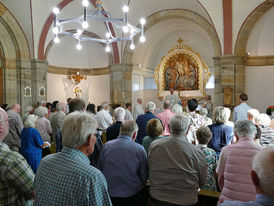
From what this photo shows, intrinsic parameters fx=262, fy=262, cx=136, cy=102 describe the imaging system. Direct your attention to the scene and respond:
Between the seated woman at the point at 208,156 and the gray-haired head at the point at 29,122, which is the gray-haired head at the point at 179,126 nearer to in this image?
the seated woman at the point at 208,156

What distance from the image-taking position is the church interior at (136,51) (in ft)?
33.1

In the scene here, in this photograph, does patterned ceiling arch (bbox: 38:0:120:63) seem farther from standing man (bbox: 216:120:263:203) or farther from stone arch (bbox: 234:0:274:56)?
standing man (bbox: 216:120:263:203)

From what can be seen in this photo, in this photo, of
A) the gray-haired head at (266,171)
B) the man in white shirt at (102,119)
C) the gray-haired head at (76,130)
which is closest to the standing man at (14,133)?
the man in white shirt at (102,119)

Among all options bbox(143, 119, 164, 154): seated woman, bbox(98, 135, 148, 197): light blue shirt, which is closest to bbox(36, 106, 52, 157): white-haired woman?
bbox(143, 119, 164, 154): seated woman

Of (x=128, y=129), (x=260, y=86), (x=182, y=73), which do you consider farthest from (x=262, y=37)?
(x=128, y=129)

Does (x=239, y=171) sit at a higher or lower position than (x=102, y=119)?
lower

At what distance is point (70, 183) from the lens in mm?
1573

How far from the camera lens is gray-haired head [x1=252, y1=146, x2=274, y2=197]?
1.25 meters

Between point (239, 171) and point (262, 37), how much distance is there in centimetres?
910

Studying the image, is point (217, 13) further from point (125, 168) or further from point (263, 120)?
point (125, 168)

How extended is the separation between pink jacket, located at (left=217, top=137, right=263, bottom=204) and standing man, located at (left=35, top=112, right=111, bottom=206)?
144cm

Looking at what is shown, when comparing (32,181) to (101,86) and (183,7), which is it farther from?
(101,86)

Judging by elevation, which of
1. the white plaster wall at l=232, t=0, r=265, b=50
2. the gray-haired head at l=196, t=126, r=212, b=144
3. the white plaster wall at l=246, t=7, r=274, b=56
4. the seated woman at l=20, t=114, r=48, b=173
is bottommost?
the seated woman at l=20, t=114, r=48, b=173

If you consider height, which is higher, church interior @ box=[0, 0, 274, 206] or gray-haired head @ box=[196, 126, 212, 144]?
church interior @ box=[0, 0, 274, 206]
